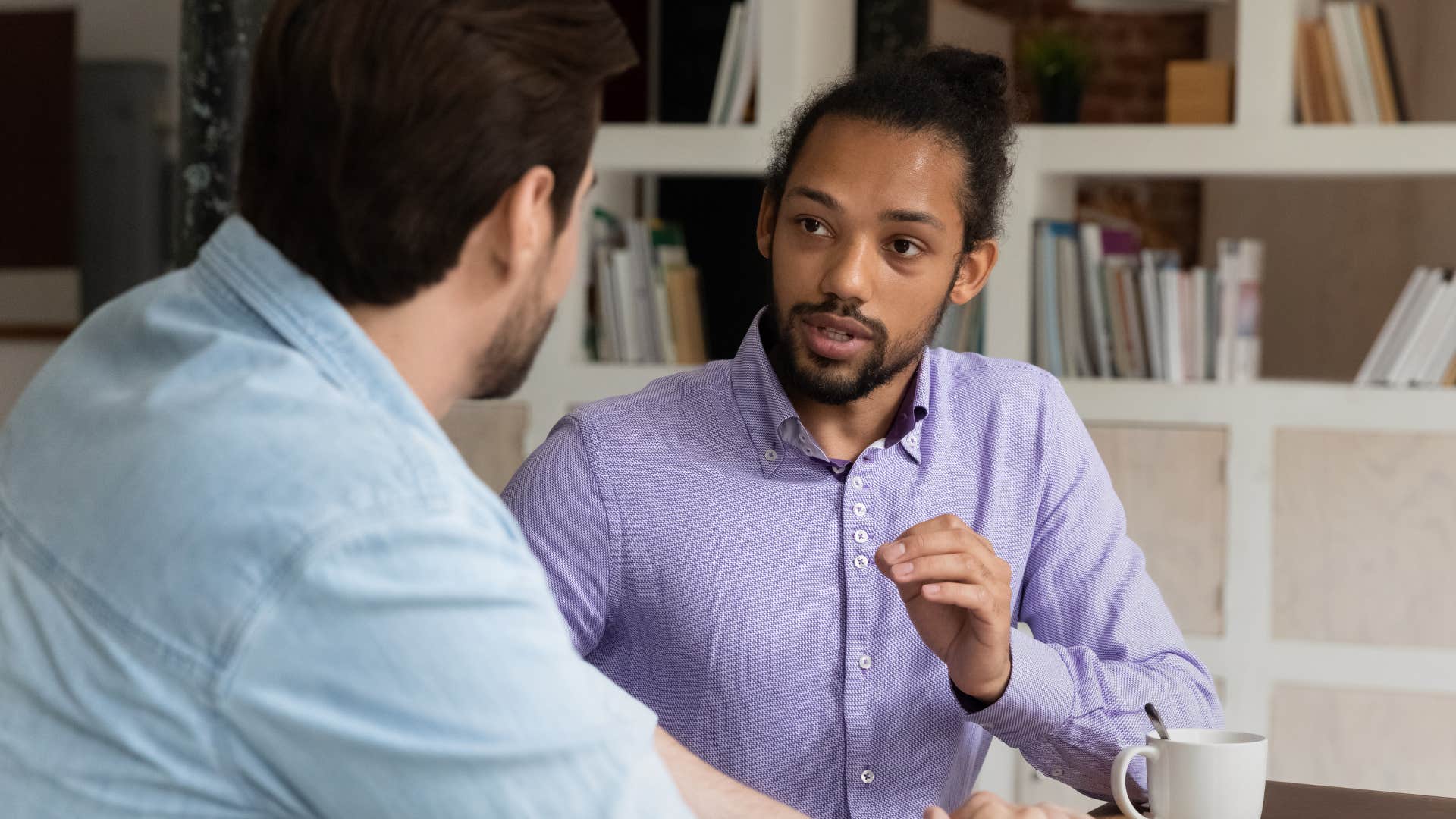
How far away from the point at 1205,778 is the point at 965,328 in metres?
2.09

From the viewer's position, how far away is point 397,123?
0.83 meters

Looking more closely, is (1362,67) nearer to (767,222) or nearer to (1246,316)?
(1246,316)

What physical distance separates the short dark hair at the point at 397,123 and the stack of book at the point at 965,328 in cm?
233

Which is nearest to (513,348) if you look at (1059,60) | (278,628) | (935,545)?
(278,628)

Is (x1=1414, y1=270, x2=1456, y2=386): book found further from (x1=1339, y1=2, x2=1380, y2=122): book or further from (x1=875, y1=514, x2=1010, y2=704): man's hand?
(x1=875, y1=514, x2=1010, y2=704): man's hand

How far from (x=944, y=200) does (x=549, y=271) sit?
0.73 meters

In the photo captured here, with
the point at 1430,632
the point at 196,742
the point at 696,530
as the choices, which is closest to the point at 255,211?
the point at 196,742

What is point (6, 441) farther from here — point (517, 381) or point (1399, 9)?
point (1399, 9)

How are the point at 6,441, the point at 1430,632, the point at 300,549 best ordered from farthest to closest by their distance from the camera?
the point at 1430,632 < the point at 6,441 < the point at 300,549

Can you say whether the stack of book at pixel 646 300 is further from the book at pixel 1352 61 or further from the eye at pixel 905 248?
the eye at pixel 905 248

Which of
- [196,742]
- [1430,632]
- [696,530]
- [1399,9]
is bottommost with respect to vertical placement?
[1430,632]

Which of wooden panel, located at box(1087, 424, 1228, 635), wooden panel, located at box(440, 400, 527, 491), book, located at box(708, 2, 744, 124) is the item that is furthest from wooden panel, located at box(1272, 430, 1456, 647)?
wooden panel, located at box(440, 400, 527, 491)

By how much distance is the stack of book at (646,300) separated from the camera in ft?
10.6

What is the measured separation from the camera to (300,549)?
2.36ft
